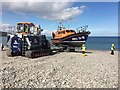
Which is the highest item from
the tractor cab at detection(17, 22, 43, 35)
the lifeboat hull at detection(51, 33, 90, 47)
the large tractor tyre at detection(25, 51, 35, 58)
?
the tractor cab at detection(17, 22, 43, 35)

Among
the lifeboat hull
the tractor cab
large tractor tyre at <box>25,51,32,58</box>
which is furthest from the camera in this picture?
the lifeboat hull

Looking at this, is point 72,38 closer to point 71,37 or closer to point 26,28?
point 71,37

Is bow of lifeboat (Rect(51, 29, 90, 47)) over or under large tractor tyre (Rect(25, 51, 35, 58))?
over

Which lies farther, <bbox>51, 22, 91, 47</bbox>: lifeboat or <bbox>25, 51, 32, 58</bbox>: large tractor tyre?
<bbox>51, 22, 91, 47</bbox>: lifeboat

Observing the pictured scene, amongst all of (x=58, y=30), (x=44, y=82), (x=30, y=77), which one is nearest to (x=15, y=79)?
(x=30, y=77)

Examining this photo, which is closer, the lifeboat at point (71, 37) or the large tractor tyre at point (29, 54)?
the large tractor tyre at point (29, 54)

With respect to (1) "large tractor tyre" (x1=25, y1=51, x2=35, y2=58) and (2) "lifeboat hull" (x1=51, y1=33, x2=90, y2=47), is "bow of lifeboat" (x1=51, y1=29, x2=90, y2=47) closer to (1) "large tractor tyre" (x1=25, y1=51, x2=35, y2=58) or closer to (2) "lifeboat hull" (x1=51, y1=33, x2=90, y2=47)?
(2) "lifeboat hull" (x1=51, y1=33, x2=90, y2=47)

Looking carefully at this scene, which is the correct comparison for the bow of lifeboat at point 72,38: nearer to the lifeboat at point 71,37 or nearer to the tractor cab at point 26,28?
the lifeboat at point 71,37

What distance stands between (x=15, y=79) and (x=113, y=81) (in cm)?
544

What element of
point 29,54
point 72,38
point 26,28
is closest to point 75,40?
point 72,38

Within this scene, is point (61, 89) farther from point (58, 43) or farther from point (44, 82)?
point (58, 43)

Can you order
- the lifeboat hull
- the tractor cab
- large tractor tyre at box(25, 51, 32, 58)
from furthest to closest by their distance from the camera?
1. the lifeboat hull
2. the tractor cab
3. large tractor tyre at box(25, 51, 32, 58)

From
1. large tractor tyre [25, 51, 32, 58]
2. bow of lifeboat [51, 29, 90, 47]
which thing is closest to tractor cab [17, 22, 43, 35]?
large tractor tyre [25, 51, 32, 58]

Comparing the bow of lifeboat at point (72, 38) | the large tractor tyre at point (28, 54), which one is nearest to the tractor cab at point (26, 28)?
the large tractor tyre at point (28, 54)
